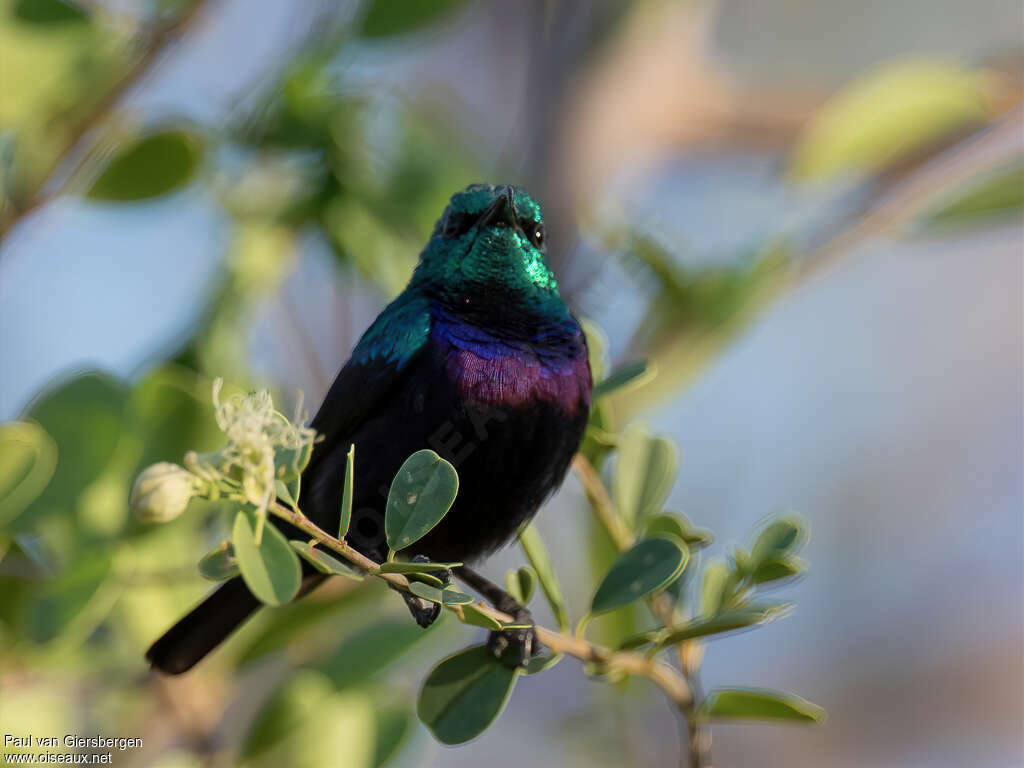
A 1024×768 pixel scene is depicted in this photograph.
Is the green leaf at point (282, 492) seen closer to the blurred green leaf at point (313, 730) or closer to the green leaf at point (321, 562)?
the green leaf at point (321, 562)

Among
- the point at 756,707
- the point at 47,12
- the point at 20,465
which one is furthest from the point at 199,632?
the point at 47,12

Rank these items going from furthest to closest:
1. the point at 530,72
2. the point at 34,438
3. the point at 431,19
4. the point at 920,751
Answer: the point at 920,751
the point at 530,72
the point at 431,19
the point at 34,438

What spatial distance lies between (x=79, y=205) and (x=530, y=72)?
2.53 m

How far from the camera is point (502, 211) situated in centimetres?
248

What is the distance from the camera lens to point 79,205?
8.16ft

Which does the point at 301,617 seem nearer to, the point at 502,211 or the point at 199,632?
the point at 199,632

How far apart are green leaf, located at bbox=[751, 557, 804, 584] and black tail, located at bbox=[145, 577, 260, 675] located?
1080 millimetres

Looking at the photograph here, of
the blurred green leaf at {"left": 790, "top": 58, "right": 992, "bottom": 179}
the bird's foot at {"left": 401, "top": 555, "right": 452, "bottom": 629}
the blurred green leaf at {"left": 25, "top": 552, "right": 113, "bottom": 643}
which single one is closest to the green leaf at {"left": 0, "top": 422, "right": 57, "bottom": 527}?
the blurred green leaf at {"left": 25, "top": 552, "right": 113, "bottom": 643}

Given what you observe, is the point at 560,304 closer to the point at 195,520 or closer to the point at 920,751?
the point at 195,520

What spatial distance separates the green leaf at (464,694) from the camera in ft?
5.89

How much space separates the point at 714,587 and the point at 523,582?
0.35 meters

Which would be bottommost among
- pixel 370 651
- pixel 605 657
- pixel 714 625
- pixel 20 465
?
pixel 370 651

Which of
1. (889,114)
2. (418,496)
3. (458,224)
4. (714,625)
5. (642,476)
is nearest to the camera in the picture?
(418,496)

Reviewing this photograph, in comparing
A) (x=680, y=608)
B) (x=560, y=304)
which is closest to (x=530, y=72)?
(x=560, y=304)
